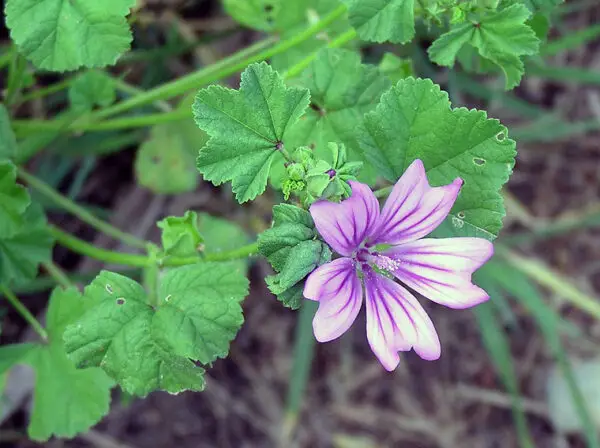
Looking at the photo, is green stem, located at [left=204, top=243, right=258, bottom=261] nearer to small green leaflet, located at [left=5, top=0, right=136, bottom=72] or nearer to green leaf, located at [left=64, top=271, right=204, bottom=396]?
green leaf, located at [left=64, top=271, right=204, bottom=396]

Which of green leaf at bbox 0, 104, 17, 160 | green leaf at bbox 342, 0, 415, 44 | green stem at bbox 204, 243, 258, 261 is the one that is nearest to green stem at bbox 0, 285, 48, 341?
green leaf at bbox 0, 104, 17, 160

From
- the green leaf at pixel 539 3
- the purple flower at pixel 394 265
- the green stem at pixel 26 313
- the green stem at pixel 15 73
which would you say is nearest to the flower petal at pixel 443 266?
the purple flower at pixel 394 265

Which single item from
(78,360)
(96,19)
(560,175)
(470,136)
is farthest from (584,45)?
(78,360)

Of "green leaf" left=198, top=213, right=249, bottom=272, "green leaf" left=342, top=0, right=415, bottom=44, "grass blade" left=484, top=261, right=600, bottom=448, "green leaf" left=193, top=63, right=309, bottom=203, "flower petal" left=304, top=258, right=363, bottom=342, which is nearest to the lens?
"flower petal" left=304, top=258, right=363, bottom=342

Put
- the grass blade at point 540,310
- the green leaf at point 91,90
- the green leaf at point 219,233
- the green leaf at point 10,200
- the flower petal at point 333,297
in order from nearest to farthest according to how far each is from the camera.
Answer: the flower petal at point 333,297 < the green leaf at point 10,200 < the green leaf at point 91,90 < the green leaf at point 219,233 < the grass blade at point 540,310

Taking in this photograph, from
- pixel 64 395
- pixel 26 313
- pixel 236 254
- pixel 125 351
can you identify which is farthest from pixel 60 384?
pixel 236 254

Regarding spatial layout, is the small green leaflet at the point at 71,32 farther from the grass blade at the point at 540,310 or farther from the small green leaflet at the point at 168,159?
the grass blade at the point at 540,310

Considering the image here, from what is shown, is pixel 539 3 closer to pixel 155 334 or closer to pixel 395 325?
pixel 395 325
